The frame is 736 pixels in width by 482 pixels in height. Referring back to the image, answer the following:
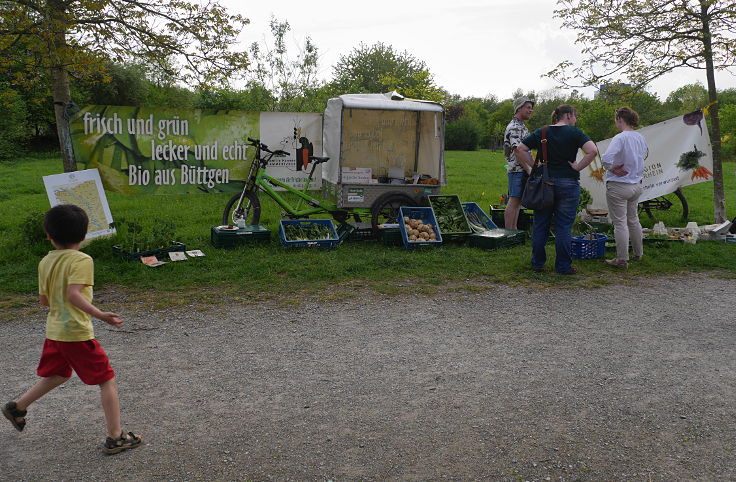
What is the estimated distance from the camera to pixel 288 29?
972 inches

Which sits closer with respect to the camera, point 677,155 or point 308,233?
point 308,233

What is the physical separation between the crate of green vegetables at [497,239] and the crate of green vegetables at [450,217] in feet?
0.68

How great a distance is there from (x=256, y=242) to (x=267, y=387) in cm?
461

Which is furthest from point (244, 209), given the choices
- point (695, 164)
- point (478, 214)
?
point (695, 164)

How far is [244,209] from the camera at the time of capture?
361 inches

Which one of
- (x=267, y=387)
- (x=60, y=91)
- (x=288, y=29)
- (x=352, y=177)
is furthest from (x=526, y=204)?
(x=288, y=29)

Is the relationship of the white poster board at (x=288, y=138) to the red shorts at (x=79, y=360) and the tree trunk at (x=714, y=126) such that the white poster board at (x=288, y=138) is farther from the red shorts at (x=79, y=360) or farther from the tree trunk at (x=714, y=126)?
the red shorts at (x=79, y=360)

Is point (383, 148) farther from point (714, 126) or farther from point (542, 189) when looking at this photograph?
point (714, 126)

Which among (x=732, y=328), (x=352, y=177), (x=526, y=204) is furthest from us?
(x=352, y=177)

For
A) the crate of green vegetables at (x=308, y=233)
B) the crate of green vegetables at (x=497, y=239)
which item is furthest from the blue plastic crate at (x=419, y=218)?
the crate of green vegetables at (x=308, y=233)

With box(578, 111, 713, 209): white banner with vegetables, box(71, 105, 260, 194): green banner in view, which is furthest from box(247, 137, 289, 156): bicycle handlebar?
box(578, 111, 713, 209): white banner with vegetables

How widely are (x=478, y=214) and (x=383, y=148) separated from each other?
2.11m

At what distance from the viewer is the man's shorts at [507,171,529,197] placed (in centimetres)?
874

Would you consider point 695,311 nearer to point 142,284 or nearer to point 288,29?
point 142,284
